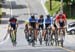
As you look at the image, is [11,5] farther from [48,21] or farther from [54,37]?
[54,37]

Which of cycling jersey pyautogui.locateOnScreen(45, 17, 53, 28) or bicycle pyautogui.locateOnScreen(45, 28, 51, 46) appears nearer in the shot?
bicycle pyautogui.locateOnScreen(45, 28, 51, 46)

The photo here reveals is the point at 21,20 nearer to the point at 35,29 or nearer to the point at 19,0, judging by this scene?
the point at 19,0

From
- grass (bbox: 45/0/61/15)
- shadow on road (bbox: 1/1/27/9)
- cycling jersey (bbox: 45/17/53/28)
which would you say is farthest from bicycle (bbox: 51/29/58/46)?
shadow on road (bbox: 1/1/27/9)

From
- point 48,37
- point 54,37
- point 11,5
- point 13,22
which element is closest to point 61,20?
point 54,37

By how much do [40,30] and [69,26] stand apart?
82.6 ft

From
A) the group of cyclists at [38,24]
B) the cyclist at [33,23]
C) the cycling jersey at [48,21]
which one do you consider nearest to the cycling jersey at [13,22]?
the group of cyclists at [38,24]

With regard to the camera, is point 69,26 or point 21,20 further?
point 21,20

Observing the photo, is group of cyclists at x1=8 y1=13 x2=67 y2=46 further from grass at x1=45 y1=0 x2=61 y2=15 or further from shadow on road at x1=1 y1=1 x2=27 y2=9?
shadow on road at x1=1 y1=1 x2=27 y2=9

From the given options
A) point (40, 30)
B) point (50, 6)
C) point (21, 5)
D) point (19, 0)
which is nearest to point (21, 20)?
point (50, 6)

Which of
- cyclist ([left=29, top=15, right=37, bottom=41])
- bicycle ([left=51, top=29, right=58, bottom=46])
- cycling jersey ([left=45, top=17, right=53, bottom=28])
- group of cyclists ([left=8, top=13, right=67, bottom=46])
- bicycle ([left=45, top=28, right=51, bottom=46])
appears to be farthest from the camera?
cycling jersey ([left=45, top=17, right=53, bottom=28])

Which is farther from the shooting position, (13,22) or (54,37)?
(13,22)

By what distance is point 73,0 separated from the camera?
8075 centimetres

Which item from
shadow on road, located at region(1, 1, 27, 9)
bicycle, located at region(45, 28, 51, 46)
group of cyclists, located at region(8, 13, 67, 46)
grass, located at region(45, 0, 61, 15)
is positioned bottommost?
shadow on road, located at region(1, 1, 27, 9)

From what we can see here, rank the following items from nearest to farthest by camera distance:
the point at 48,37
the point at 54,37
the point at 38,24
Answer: the point at 54,37 < the point at 48,37 < the point at 38,24
